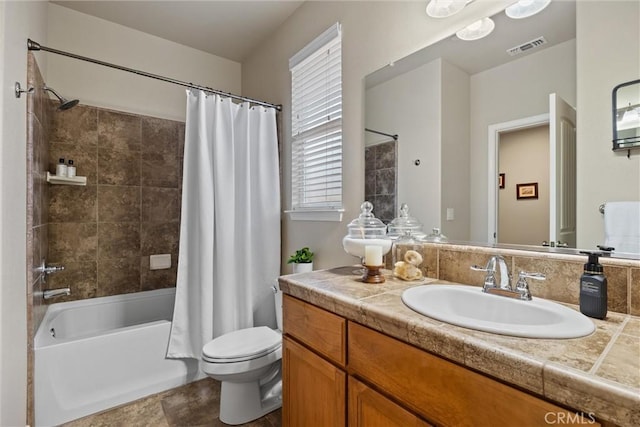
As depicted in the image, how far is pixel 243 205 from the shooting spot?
7.22 ft

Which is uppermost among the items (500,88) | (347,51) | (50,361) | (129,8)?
(129,8)

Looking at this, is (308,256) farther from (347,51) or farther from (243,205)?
(347,51)

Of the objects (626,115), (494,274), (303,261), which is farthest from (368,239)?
(626,115)

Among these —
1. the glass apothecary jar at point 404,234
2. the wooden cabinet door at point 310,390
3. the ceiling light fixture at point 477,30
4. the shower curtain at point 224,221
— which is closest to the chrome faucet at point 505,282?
the glass apothecary jar at point 404,234

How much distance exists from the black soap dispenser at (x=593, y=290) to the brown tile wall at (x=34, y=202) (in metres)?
2.29

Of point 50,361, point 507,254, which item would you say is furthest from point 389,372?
point 50,361

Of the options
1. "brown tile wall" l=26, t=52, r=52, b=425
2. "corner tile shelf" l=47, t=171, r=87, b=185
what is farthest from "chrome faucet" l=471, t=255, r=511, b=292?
"corner tile shelf" l=47, t=171, r=87, b=185

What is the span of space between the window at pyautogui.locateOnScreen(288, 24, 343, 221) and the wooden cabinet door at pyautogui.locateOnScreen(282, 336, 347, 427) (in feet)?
2.96

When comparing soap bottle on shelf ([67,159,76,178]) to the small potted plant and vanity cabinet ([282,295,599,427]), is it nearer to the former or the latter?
the small potted plant

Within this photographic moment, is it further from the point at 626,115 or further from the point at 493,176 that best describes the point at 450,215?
the point at 626,115

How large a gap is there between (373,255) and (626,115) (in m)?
0.90

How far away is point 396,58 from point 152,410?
240 cm

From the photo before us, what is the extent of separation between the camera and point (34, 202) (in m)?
1.63

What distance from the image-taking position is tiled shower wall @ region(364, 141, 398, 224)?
1.59 m
